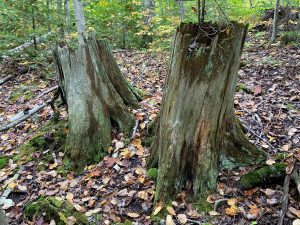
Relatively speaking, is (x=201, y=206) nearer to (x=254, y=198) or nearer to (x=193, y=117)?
(x=254, y=198)

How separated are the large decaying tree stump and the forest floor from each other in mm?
210

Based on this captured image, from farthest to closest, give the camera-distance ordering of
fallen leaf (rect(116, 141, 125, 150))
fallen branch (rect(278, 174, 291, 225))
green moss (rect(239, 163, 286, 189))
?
fallen leaf (rect(116, 141, 125, 150)) < green moss (rect(239, 163, 286, 189)) < fallen branch (rect(278, 174, 291, 225))

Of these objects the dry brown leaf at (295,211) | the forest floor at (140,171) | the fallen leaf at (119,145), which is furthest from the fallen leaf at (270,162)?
the fallen leaf at (119,145)

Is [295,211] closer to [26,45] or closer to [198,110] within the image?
[198,110]

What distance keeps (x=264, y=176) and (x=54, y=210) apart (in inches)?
98.0

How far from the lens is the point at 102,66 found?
4922 millimetres

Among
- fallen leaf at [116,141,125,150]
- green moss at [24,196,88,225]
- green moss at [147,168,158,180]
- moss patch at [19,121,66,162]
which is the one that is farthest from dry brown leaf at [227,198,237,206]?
moss patch at [19,121,66,162]

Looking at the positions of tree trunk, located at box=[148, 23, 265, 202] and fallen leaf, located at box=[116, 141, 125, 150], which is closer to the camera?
tree trunk, located at box=[148, 23, 265, 202]

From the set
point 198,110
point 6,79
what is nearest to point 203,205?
point 198,110

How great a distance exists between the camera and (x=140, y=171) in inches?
153

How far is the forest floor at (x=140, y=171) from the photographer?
318 centimetres

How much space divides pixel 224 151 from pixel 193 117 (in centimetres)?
76

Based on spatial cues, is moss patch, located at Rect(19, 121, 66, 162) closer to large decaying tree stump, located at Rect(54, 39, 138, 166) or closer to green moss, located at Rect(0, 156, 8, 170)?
green moss, located at Rect(0, 156, 8, 170)

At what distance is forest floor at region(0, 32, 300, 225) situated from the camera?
318cm
